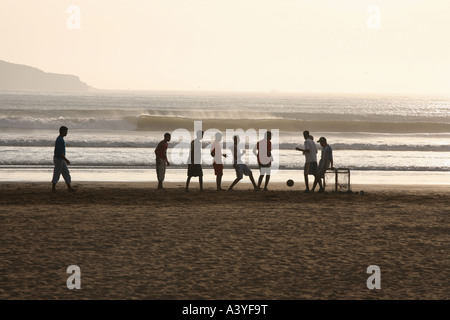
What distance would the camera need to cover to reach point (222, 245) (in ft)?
31.4

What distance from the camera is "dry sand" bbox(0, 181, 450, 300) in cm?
727

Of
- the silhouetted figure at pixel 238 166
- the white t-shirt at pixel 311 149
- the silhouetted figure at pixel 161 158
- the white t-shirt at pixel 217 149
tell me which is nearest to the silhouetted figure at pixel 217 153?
the white t-shirt at pixel 217 149

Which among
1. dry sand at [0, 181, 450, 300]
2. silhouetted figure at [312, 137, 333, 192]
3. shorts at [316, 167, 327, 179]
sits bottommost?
dry sand at [0, 181, 450, 300]

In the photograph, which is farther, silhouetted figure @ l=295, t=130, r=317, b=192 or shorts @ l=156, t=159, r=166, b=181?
shorts @ l=156, t=159, r=166, b=181

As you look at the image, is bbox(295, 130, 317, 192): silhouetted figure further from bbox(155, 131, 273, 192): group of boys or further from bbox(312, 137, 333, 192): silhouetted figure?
bbox(155, 131, 273, 192): group of boys

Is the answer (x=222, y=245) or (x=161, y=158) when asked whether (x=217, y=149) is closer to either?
(x=161, y=158)

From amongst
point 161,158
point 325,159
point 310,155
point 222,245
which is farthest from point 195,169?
point 222,245

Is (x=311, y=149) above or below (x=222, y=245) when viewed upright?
above

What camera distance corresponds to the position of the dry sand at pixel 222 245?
7.27 m

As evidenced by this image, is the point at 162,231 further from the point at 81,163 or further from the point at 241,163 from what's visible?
the point at 81,163

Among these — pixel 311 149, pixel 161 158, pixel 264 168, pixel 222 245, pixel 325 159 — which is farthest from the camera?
pixel 161 158

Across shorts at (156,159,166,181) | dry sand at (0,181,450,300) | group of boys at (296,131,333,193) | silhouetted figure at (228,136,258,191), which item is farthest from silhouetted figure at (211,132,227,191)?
group of boys at (296,131,333,193)
